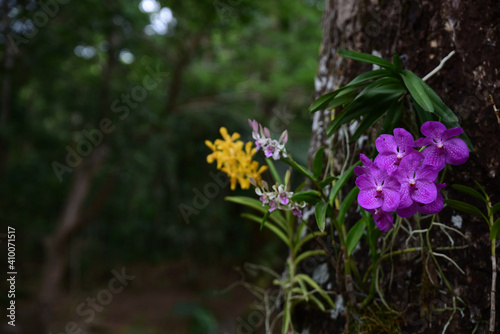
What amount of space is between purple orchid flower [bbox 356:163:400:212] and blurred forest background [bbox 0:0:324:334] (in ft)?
11.4

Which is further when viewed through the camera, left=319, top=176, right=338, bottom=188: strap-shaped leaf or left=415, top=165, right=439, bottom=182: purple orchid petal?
left=319, top=176, right=338, bottom=188: strap-shaped leaf

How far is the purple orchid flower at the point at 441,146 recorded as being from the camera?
651mm

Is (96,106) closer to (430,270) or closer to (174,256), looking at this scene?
(174,256)

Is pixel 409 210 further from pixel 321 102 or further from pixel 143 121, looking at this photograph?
pixel 143 121

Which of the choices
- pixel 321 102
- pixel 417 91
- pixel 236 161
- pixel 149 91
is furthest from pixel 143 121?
pixel 417 91

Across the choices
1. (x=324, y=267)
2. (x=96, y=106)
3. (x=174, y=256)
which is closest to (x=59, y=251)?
(x=96, y=106)

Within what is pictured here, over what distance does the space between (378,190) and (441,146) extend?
13cm

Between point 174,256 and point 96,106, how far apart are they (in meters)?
4.14

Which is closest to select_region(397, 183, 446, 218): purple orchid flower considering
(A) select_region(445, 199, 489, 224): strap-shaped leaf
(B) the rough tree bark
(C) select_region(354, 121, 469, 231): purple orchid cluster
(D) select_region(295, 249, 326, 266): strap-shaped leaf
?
(C) select_region(354, 121, 469, 231): purple orchid cluster

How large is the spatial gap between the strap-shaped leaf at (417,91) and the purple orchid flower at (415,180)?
0.09m

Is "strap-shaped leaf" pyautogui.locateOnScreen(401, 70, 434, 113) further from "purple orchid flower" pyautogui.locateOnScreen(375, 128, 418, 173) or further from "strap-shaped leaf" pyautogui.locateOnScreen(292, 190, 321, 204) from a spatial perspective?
"strap-shaped leaf" pyautogui.locateOnScreen(292, 190, 321, 204)

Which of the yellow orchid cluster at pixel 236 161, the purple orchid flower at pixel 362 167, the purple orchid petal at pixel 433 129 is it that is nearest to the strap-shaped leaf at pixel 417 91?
the purple orchid petal at pixel 433 129

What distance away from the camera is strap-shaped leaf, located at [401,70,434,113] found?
26.7 inches

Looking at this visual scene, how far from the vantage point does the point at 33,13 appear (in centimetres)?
384
